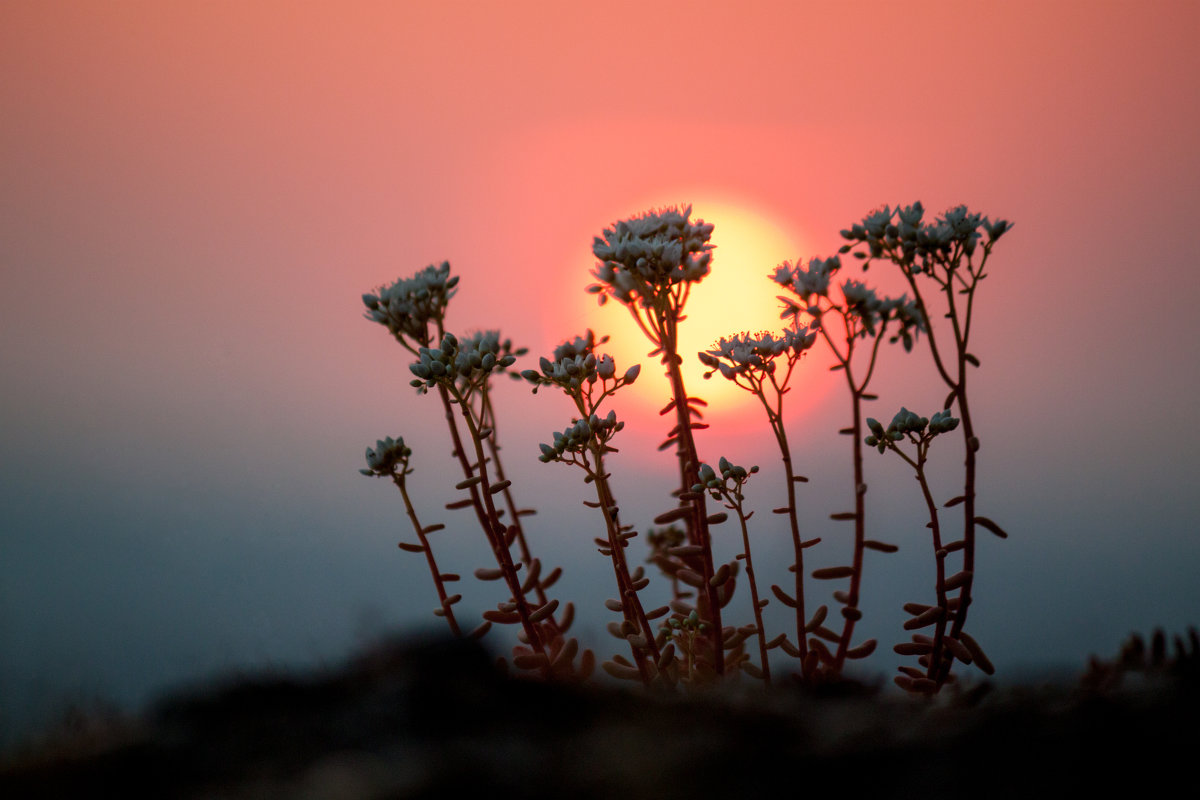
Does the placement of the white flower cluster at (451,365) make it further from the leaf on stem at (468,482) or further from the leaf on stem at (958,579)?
the leaf on stem at (958,579)

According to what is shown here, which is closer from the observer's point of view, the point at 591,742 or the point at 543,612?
the point at 591,742

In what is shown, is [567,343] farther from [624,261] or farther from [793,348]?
[793,348]

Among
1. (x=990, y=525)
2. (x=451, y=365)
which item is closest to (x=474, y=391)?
(x=451, y=365)

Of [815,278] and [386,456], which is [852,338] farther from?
[386,456]

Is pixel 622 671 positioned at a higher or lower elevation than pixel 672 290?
lower

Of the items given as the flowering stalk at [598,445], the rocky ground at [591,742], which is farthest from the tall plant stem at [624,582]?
the rocky ground at [591,742]
